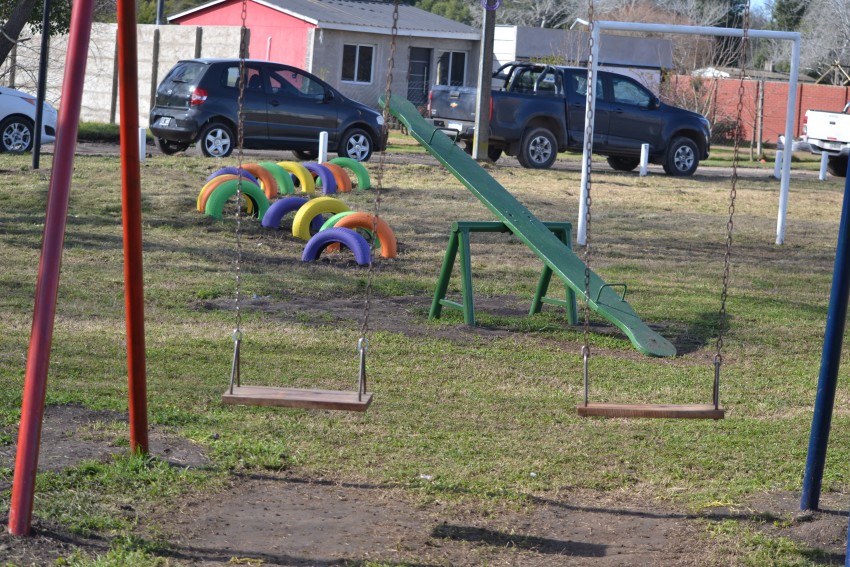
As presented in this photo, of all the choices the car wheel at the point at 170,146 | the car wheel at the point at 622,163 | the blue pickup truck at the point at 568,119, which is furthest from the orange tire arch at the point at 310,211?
the car wheel at the point at 622,163

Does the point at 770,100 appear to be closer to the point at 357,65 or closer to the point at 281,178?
the point at 357,65

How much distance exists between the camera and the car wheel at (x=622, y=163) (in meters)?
22.9

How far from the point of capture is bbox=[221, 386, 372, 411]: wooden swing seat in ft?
16.3

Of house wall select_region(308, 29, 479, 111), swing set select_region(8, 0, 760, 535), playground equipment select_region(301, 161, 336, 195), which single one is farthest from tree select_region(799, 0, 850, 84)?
swing set select_region(8, 0, 760, 535)

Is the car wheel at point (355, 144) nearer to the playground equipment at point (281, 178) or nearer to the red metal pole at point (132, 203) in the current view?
the playground equipment at point (281, 178)

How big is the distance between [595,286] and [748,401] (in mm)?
1864

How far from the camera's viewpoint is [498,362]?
7.78 meters

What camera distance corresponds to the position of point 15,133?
17.9 meters

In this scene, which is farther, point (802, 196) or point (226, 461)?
point (802, 196)

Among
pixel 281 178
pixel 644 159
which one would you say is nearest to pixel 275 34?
pixel 644 159

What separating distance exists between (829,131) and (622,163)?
455 centimetres

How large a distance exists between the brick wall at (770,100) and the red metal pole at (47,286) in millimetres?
30661

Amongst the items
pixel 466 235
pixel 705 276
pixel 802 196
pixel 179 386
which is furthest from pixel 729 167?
pixel 179 386

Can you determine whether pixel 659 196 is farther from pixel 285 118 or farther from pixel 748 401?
pixel 748 401
